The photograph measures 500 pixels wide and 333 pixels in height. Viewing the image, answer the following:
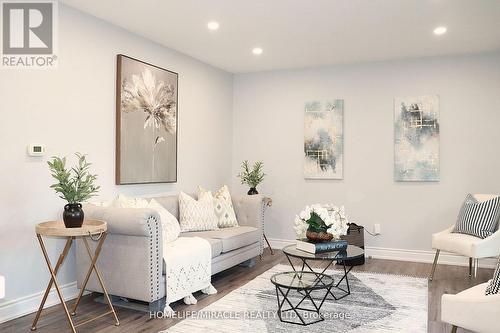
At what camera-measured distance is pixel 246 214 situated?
17.4 ft

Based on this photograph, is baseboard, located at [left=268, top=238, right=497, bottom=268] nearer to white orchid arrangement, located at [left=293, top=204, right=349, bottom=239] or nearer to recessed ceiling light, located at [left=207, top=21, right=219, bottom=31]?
white orchid arrangement, located at [left=293, top=204, right=349, bottom=239]

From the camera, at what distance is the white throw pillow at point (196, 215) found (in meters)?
4.71

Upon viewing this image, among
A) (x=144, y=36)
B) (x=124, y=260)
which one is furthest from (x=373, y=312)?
(x=144, y=36)

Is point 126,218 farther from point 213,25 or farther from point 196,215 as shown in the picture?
point 213,25

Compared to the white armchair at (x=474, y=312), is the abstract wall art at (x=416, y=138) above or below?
above

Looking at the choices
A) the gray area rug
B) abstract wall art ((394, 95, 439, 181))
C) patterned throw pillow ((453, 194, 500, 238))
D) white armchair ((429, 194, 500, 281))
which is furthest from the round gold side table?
abstract wall art ((394, 95, 439, 181))

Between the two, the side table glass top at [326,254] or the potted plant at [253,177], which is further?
the potted plant at [253,177]

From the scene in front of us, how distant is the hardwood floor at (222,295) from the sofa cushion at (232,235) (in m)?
0.34

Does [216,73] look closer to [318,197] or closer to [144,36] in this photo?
[144,36]

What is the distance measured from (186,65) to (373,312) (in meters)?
3.58

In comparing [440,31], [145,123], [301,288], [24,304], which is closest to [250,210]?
[145,123]

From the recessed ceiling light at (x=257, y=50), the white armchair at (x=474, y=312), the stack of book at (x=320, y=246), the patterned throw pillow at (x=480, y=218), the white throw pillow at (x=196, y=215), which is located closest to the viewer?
the white armchair at (x=474, y=312)

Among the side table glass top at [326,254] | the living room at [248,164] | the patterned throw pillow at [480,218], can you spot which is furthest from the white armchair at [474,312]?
the patterned throw pillow at [480,218]

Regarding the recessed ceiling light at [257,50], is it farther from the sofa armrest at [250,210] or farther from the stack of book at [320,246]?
the stack of book at [320,246]
